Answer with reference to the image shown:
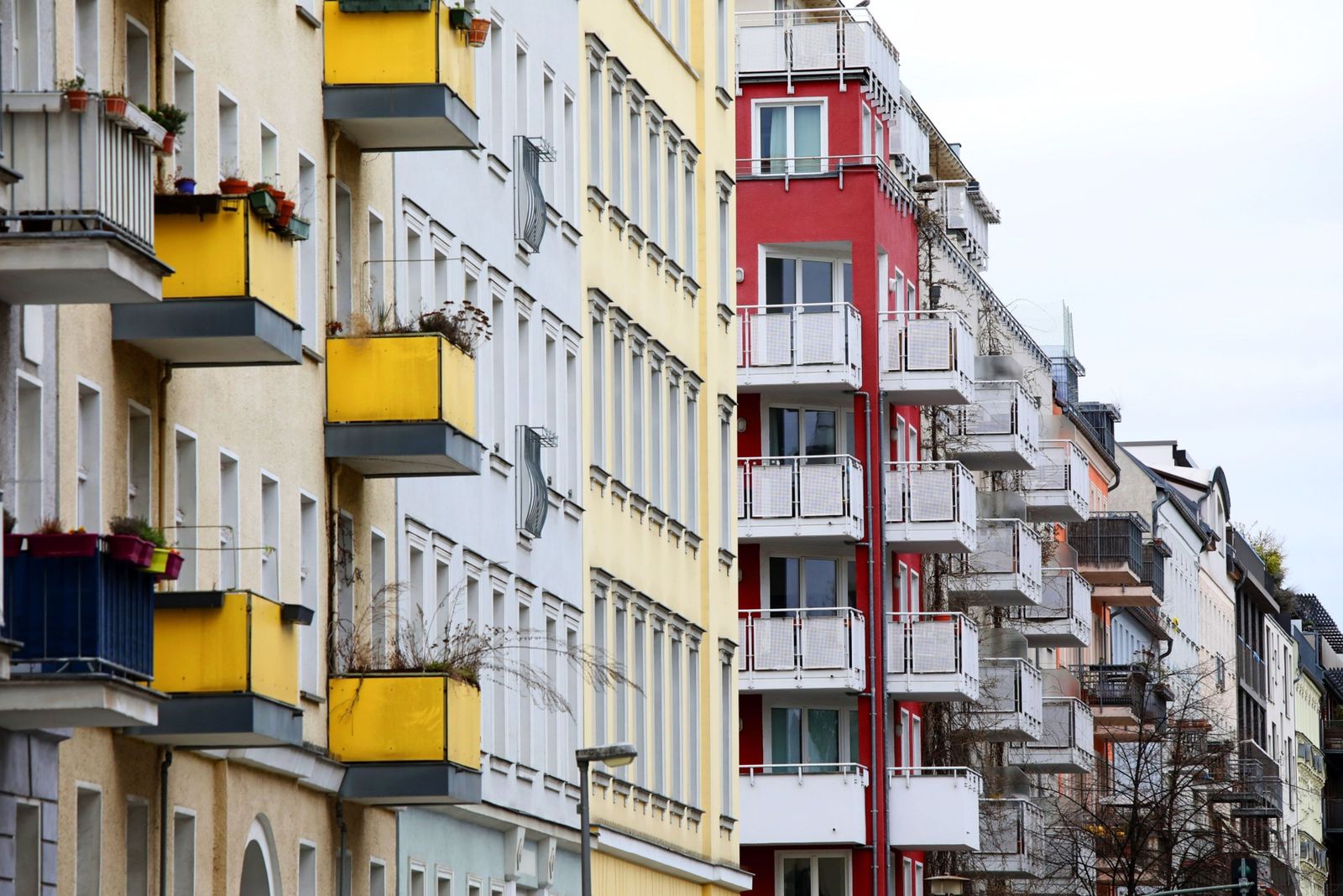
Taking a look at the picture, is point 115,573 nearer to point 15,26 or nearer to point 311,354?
point 15,26

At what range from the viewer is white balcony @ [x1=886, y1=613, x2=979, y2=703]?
206ft

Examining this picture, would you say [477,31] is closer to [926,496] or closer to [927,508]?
[927,508]

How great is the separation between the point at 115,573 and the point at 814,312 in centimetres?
3927

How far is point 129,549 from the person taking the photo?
23.0 m

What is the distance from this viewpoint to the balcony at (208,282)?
26234mm

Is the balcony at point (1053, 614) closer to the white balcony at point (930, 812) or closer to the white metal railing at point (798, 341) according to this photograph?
the white balcony at point (930, 812)

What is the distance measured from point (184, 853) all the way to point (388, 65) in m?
8.03

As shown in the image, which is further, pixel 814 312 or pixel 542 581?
pixel 814 312

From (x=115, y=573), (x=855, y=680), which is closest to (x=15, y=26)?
(x=115, y=573)

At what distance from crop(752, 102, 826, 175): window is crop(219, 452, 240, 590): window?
35.2 meters

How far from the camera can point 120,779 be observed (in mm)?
26328

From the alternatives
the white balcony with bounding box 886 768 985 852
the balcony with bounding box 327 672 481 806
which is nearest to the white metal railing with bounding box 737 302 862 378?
the white balcony with bounding box 886 768 985 852

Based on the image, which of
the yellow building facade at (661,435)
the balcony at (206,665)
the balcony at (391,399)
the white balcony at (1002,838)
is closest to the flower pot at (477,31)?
the balcony at (391,399)

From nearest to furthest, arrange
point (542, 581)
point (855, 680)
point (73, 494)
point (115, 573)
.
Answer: point (115, 573), point (73, 494), point (542, 581), point (855, 680)
